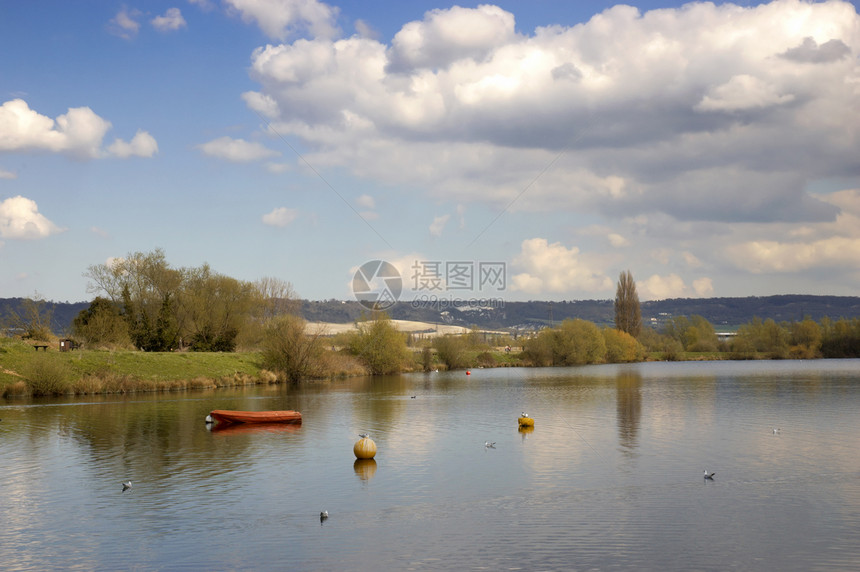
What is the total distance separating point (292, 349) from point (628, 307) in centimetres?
9816

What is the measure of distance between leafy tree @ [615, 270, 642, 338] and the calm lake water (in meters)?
113

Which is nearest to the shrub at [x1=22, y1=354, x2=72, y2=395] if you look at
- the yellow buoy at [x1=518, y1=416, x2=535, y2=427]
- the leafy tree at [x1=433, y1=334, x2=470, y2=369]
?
the yellow buoy at [x1=518, y1=416, x2=535, y2=427]

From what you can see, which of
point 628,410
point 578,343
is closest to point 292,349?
point 628,410

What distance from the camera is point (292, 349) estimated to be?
258ft

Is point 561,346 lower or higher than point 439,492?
higher

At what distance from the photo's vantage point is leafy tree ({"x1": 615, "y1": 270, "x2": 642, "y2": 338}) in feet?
513

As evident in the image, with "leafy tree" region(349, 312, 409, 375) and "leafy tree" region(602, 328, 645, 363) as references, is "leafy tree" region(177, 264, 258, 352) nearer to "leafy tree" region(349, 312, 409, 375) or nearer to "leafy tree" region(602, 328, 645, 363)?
"leafy tree" region(349, 312, 409, 375)

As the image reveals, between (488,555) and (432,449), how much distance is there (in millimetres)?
15082

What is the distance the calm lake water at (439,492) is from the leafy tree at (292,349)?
35.0 m

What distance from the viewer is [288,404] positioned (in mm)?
52375

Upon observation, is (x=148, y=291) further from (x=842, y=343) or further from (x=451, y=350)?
(x=842, y=343)

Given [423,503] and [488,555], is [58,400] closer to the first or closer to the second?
[423,503]

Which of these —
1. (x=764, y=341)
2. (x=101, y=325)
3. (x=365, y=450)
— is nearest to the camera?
(x=365, y=450)

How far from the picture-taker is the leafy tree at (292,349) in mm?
78500
